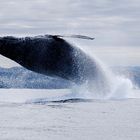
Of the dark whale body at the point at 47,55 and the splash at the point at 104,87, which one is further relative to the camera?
the splash at the point at 104,87

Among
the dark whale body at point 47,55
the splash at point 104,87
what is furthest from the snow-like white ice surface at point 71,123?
the splash at point 104,87

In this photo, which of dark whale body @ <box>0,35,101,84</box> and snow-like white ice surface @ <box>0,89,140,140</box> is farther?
dark whale body @ <box>0,35,101,84</box>

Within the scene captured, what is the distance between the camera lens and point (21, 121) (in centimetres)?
1781

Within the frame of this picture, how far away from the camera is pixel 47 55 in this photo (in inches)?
1032

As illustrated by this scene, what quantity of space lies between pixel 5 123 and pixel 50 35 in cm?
912

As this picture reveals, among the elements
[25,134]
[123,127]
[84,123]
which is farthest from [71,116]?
[25,134]

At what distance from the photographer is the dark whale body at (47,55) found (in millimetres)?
25672

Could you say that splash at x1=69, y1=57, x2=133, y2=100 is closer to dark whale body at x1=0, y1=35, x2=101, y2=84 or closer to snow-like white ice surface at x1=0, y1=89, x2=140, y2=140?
dark whale body at x1=0, y1=35, x2=101, y2=84

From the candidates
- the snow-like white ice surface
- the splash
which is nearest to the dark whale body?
the splash

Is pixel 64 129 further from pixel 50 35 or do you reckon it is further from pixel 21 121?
pixel 50 35

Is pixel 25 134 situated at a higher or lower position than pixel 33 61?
lower

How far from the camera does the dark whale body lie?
25.7 m

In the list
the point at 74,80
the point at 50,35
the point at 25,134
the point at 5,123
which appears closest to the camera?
the point at 25,134

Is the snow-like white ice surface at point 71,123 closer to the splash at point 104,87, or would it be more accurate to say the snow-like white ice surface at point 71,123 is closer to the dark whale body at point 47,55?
the dark whale body at point 47,55
